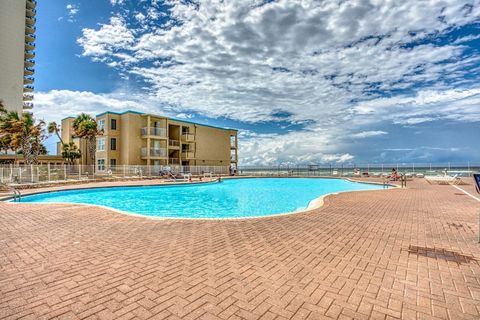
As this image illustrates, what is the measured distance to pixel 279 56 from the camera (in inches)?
744

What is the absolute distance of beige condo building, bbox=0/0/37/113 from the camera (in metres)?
44.5

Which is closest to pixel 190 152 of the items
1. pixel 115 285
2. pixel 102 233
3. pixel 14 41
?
pixel 102 233

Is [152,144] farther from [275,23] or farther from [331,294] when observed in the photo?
[331,294]

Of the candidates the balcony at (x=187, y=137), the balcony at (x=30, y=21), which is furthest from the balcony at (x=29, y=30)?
the balcony at (x=187, y=137)

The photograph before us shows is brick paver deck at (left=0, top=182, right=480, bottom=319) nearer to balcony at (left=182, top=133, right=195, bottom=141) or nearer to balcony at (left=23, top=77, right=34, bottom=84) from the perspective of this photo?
balcony at (left=182, top=133, right=195, bottom=141)

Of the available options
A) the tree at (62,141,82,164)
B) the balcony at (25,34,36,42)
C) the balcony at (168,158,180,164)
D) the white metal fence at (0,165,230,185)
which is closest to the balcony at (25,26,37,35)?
the balcony at (25,34,36,42)

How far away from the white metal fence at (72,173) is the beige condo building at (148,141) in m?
1.37

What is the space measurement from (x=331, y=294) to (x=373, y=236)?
2.91 meters

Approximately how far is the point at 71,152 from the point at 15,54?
31.5 m

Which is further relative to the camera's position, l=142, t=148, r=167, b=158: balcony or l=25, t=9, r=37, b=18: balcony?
l=25, t=9, r=37, b=18: balcony

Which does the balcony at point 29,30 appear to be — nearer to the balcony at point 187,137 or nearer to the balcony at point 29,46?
the balcony at point 29,46

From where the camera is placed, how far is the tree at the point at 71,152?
3219 cm

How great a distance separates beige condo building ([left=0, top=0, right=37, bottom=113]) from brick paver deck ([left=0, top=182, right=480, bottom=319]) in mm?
55501

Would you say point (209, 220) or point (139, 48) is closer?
point (209, 220)
